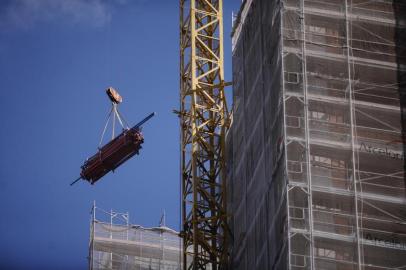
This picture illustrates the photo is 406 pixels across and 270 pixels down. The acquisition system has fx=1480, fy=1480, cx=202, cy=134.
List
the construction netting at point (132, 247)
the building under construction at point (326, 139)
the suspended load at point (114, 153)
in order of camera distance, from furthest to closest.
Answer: the construction netting at point (132, 247) < the suspended load at point (114, 153) < the building under construction at point (326, 139)

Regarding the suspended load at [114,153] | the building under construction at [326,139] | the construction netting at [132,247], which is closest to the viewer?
the building under construction at [326,139]

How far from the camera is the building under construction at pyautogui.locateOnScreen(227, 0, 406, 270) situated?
2277 inches

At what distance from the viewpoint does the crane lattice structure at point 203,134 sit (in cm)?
7150

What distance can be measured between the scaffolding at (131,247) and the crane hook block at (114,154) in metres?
7.75

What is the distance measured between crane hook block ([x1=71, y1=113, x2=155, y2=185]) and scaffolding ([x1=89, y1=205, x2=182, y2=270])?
7753mm

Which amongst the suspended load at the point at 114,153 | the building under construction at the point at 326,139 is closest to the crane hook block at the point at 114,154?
the suspended load at the point at 114,153

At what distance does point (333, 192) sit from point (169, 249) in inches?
1071

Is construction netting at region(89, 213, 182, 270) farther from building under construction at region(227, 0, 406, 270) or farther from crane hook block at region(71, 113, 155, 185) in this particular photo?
building under construction at region(227, 0, 406, 270)

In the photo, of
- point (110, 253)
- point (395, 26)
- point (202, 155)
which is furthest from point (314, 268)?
point (110, 253)

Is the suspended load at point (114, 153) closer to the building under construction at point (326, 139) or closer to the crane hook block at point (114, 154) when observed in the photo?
the crane hook block at point (114, 154)

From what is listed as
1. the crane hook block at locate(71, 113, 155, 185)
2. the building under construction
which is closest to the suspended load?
the crane hook block at locate(71, 113, 155, 185)

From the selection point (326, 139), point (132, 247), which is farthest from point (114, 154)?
point (326, 139)

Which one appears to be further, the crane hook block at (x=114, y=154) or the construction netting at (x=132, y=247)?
the construction netting at (x=132, y=247)

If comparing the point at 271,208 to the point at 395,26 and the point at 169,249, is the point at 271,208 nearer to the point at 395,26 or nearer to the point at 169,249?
the point at 395,26
